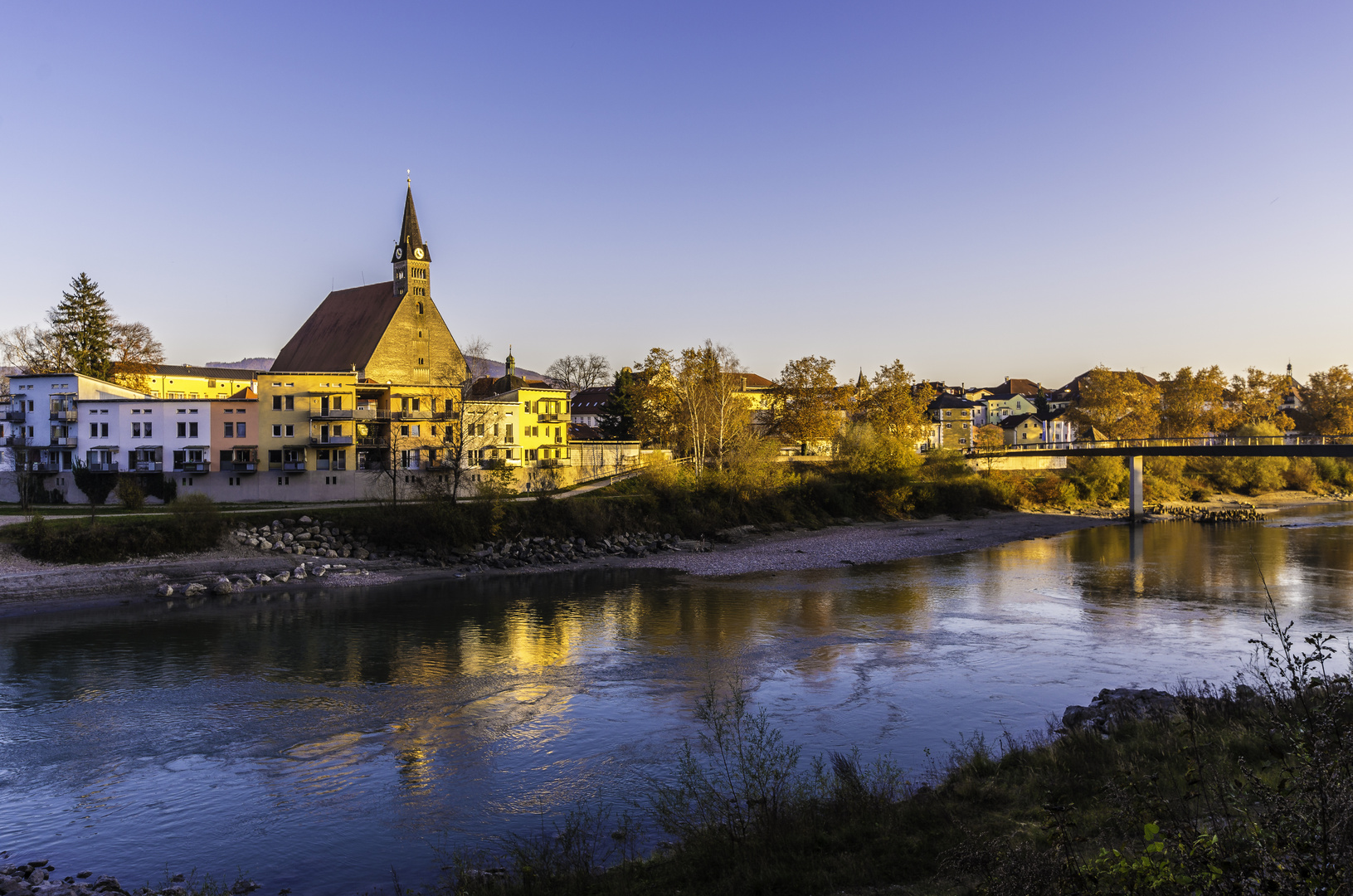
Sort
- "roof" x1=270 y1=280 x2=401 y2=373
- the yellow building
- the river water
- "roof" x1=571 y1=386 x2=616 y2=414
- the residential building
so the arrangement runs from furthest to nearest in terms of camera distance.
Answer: the residential building
"roof" x1=571 y1=386 x2=616 y2=414
the yellow building
"roof" x1=270 y1=280 x2=401 y2=373
the river water

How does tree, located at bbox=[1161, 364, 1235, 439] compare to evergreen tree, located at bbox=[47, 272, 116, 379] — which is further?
tree, located at bbox=[1161, 364, 1235, 439]

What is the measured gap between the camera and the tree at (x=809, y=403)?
6894 cm

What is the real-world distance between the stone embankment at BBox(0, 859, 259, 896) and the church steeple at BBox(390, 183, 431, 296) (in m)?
67.2

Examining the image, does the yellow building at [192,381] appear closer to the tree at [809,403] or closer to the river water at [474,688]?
the tree at [809,403]

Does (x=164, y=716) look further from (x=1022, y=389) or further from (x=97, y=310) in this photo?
(x=1022, y=389)

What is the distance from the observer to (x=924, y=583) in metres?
35.3

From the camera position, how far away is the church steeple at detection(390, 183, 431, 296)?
74.6 meters

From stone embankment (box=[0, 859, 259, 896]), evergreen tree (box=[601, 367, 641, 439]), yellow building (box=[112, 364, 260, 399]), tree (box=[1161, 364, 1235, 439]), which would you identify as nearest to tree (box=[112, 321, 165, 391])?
yellow building (box=[112, 364, 260, 399])

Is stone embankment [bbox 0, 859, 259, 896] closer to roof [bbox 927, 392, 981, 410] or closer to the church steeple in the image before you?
the church steeple

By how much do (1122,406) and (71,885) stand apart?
102 m

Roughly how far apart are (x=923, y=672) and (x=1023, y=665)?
2707 millimetres

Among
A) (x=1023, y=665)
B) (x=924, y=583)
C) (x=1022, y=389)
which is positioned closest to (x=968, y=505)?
(x=924, y=583)

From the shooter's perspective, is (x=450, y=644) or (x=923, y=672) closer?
(x=923, y=672)

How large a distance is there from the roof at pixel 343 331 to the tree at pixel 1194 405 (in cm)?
8414
